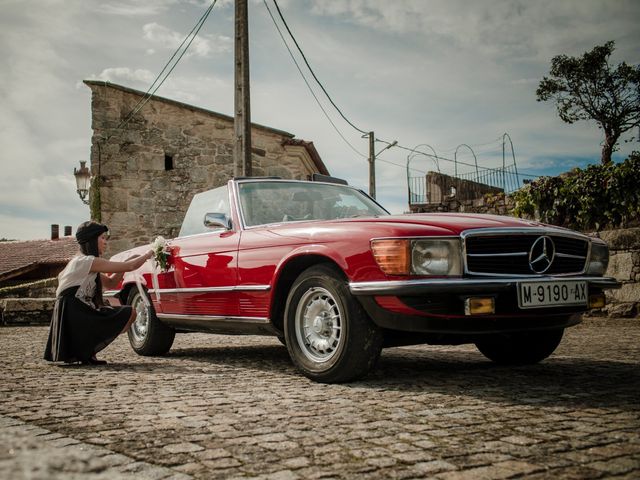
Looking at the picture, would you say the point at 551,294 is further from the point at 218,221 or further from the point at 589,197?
the point at 589,197

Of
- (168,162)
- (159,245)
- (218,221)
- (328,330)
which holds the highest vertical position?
(168,162)

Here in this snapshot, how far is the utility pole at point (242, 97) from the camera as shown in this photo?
1106 centimetres

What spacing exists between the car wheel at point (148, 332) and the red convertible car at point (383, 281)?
0.96 m

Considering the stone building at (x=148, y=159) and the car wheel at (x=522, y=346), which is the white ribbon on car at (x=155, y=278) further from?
the stone building at (x=148, y=159)

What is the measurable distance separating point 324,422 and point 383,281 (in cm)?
103

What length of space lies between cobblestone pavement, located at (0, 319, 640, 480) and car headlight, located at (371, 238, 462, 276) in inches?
29.1

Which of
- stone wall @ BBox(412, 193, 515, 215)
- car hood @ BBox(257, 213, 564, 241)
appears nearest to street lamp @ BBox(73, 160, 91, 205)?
stone wall @ BBox(412, 193, 515, 215)

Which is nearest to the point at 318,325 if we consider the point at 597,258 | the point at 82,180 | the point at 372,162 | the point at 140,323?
the point at 597,258

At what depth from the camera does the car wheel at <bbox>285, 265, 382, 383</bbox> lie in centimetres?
380

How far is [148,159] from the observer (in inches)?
612

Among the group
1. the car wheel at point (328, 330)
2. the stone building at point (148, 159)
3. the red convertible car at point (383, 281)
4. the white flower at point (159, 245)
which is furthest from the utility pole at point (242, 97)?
the car wheel at point (328, 330)

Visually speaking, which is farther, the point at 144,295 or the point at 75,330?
the point at 144,295

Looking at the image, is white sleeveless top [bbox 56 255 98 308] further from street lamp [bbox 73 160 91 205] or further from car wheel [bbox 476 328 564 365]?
street lamp [bbox 73 160 91 205]

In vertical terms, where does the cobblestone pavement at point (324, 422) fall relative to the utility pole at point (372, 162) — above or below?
below
